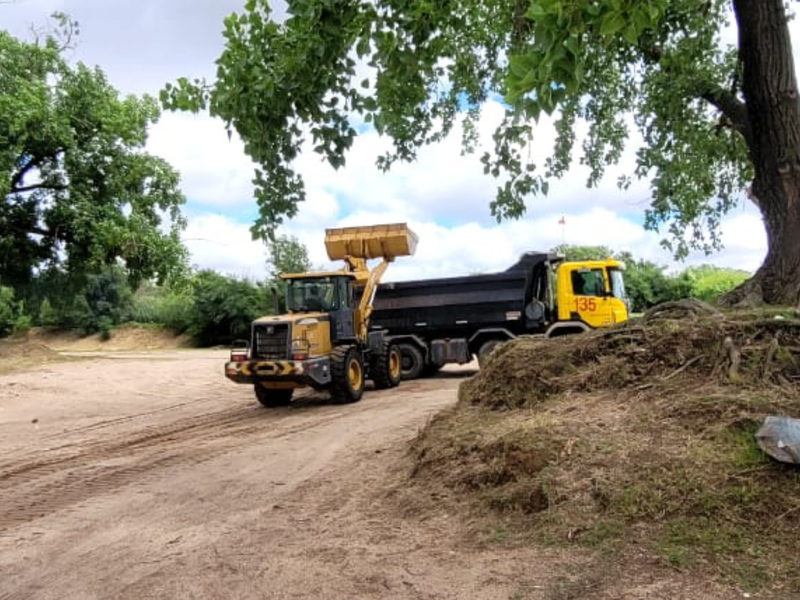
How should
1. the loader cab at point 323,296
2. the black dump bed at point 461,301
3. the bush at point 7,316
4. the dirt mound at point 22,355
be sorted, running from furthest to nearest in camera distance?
the bush at point 7,316
the dirt mound at point 22,355
the black dump bed at point 461,301
the loader cab at point 323,296

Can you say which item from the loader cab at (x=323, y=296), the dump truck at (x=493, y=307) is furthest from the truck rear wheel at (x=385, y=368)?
the dump truck at (x=493, y=307)

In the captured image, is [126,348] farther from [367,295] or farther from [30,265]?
[367,295]

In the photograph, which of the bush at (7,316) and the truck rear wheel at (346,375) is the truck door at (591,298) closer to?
the truck rear wheel at (346,375)

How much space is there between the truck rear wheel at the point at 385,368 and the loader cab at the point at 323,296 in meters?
1.62

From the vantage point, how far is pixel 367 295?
15.8 metres

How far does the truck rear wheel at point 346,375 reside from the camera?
13766 mm

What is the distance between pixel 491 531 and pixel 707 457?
5.04ft

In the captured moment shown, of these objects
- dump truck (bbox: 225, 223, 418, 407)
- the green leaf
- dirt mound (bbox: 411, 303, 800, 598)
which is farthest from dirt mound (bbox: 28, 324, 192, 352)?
the green leaf

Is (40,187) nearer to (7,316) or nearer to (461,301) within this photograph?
(461,301)

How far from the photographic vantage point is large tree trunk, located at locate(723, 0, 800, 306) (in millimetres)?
8117

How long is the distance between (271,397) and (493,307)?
21.7 ft

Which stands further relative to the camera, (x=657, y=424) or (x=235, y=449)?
(x=235, y=449)

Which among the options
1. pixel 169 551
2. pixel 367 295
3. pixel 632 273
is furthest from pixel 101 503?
pixel 632 273

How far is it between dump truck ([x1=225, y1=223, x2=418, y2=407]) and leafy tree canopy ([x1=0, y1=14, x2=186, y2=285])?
941 cm
